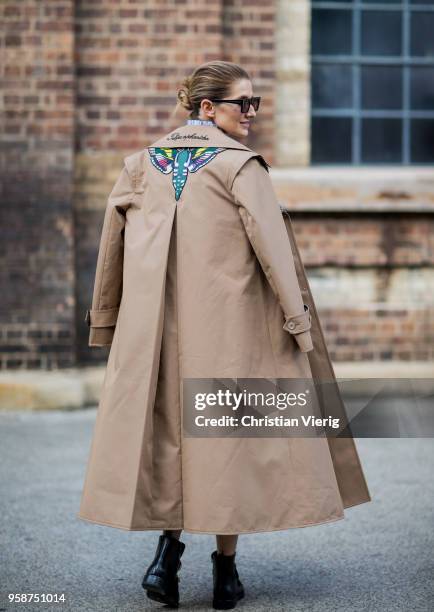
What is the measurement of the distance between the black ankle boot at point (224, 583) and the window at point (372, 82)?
5115 mm

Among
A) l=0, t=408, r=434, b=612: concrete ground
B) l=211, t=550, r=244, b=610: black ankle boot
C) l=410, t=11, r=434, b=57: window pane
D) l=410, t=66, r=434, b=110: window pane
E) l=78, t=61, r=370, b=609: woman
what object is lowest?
l=0, t=408, r=434, b=612: concrete ground

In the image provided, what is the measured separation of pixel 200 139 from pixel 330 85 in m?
4.95

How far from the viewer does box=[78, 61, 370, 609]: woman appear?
133 inches

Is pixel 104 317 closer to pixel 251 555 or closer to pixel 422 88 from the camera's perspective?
pixel 251 555

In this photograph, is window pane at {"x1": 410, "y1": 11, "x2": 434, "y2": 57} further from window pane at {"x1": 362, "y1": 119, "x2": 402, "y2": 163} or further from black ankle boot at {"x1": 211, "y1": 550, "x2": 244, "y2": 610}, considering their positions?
black ankle boot at {"x1": 211, "y1": 550, "x2": 244, "y2": 610}

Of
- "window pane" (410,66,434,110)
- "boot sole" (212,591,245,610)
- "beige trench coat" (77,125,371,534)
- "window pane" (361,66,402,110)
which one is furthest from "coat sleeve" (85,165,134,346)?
"window pane" (410,66,434,110)

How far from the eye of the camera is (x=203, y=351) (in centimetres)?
343

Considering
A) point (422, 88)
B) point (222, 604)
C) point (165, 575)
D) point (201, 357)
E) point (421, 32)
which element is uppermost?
point (421, 32)

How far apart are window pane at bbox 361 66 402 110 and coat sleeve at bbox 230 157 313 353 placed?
5.13 m

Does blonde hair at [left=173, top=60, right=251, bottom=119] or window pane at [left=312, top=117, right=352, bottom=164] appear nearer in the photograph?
blonde hair at [left=173, top=60, right=251, bottom=119]

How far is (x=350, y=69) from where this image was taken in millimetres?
8266

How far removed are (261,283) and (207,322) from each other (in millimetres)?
244

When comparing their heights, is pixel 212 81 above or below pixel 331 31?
below

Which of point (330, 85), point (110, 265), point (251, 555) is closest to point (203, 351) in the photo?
point (110, 265)
